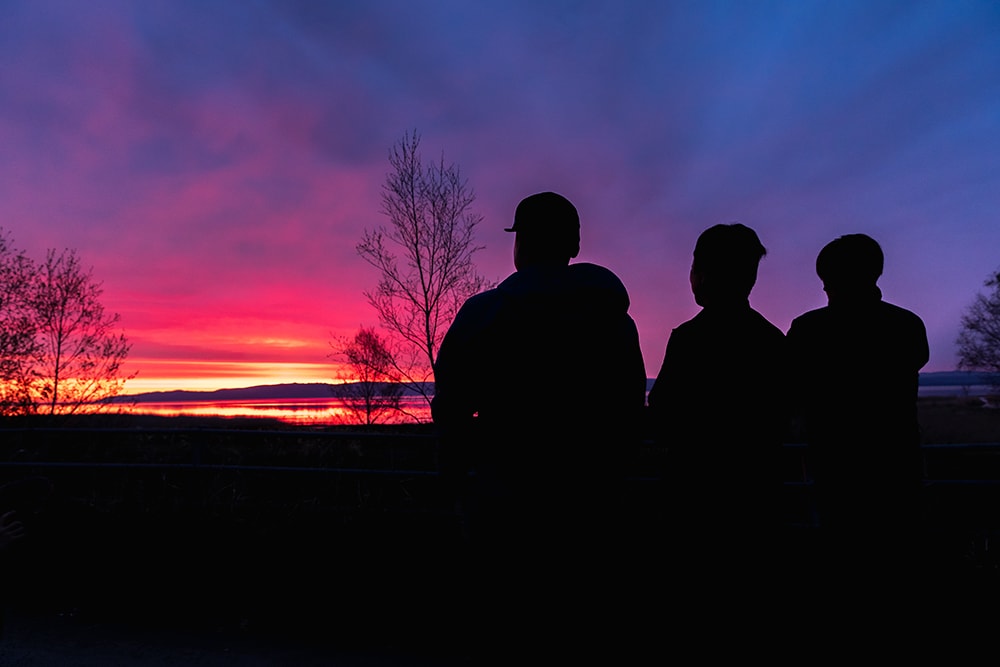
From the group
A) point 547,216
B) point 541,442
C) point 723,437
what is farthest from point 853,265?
point 541,442

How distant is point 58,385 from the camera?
26.8 m

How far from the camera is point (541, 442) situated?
1.82 m

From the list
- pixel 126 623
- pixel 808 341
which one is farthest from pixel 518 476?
pixel 126 623

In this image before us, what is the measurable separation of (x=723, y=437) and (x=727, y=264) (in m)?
0.62

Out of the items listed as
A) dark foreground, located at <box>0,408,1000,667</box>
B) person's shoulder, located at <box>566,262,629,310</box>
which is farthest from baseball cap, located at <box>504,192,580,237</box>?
dark foreground, located at <box>0,408,1000,667</box>

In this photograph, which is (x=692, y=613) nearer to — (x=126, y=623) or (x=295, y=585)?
(x=295, y=585)

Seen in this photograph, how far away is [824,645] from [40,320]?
111ft

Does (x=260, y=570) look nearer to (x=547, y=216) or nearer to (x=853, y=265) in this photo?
(x=547, y=216)

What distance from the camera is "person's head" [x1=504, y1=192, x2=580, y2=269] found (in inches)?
79.3

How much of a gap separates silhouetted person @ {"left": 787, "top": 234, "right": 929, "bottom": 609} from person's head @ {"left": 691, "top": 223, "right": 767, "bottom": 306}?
39 cm

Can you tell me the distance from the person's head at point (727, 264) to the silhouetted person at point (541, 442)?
1.47 feet

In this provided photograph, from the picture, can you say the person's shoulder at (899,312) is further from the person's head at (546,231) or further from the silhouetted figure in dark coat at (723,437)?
the person's head at (546,231)

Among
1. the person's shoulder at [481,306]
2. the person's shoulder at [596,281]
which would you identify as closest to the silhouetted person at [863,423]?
the person's shoulder at [596,281]

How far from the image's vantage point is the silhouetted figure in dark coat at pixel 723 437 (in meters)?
1.97
